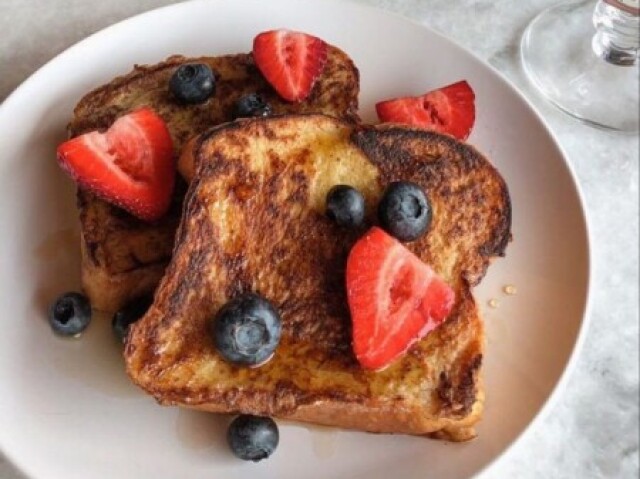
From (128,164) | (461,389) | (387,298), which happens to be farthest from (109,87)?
(461,389)

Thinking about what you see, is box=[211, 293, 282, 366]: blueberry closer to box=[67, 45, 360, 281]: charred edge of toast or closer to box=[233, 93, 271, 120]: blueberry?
box=[67, 45, 360, 281]: charred edge of toast

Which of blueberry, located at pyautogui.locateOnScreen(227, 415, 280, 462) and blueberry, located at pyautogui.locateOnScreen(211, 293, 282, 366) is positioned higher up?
blueberry, located at pyautogui.locateOnScreen(211, 293, 282, 366)

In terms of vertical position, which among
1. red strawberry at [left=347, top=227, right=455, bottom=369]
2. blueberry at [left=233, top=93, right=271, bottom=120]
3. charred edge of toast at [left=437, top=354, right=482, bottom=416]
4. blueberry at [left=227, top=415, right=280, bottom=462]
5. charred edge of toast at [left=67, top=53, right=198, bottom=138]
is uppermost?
charred edge of toast at [left=67, top=53, right=198, bottom=138]

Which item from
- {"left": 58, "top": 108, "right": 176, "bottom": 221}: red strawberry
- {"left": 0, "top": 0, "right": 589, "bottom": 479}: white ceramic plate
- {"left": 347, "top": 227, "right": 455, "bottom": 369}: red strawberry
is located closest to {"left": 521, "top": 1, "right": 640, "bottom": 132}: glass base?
{"left": 0, "top": 0, "right": 589, "bottom": 479}: white ceramic plate

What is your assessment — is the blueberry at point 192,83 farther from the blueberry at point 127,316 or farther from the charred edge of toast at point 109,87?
the blueberry at point 127,316

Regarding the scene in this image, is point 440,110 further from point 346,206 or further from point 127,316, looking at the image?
point 127,316

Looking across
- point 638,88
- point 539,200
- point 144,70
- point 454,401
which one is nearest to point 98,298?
point 144,70
